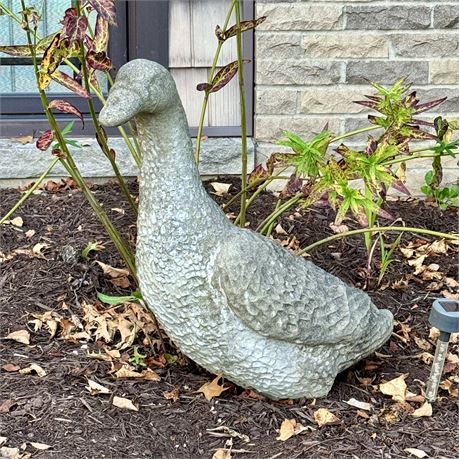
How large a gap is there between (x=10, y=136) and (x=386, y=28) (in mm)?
2009

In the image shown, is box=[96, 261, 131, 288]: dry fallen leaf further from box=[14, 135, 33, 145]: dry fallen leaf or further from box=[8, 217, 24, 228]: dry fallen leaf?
box=[14, 135, 33, 145]: dry fallen leaf

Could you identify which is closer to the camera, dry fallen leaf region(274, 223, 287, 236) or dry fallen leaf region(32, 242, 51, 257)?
dry fallen leaf region(32, 242, 51, 257)

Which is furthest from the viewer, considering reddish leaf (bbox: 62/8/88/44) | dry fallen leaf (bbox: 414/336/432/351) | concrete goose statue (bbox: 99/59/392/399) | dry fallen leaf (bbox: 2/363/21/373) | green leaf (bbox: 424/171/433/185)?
green leaf (bbox: 424/171/433/185)

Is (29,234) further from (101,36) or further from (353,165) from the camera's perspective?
(353,165)

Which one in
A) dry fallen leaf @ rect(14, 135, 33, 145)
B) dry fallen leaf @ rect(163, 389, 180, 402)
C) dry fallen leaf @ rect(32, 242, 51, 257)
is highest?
dry fallen leaf @ rect(14, 135, 33, 145)

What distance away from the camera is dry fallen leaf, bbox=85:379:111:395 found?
294 centimetres

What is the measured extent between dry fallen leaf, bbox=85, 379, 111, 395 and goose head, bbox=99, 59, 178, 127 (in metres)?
0.94

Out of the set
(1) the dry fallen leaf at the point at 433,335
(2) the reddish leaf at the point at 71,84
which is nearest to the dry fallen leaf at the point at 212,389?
(1) the dry fallen leaf at the point at 433,335

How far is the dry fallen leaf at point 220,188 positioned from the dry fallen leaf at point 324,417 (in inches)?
72.2

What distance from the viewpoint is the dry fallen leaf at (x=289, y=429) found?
9.07 ft

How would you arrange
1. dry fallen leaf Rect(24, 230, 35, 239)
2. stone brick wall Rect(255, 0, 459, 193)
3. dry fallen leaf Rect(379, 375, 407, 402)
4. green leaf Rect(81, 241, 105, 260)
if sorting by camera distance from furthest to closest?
stone brick wall Rect(255, 0, 459, 193)
dry fallen leaf Rect(24, 230, 35, 239)
green leaf Rect(81, 241, 105, 260)
dry fallen leaf Rect(379, 375, 407, 402)

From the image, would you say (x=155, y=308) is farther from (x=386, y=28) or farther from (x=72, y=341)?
(x=386, y=28)

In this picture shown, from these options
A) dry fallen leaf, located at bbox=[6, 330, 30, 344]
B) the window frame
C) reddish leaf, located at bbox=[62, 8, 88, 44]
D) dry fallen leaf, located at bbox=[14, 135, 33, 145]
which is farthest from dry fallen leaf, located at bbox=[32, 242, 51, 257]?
reddish leaf, located at bbox=[62, 8, 88, 44]

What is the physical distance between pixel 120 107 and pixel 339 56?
234cm
